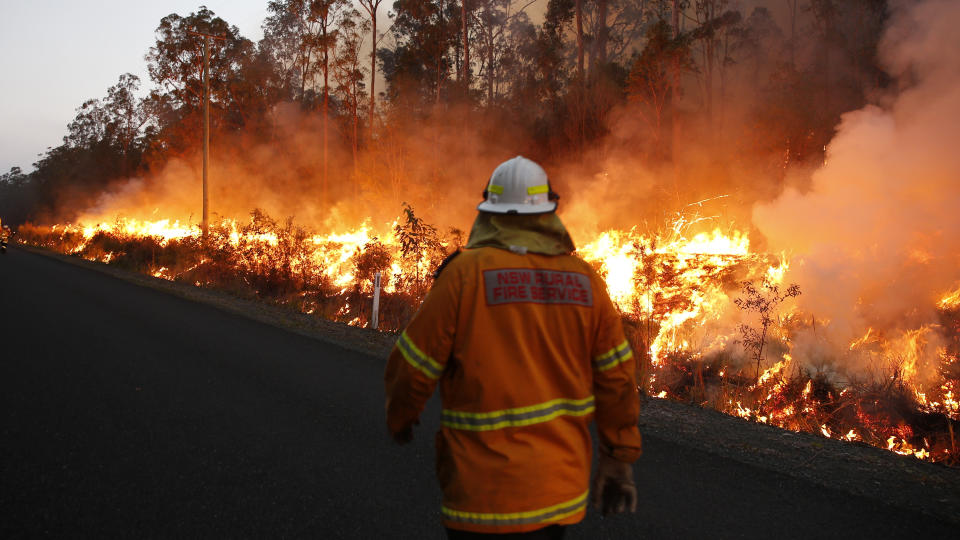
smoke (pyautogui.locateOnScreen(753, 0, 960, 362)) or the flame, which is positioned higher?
smoke (pyautogui.locateOnScreen(753, 0, 960, 362))

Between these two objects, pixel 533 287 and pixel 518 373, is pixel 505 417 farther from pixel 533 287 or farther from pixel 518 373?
pixel 533 287

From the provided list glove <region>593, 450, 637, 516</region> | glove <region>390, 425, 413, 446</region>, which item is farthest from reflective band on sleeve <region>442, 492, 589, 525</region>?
glove <region>390, 425, 413, 446</region>

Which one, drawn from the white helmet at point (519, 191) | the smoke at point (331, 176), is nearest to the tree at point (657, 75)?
the smoke at point (331, 176)

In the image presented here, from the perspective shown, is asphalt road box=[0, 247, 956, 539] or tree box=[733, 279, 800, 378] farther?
tree box=[733, 279, 800, 378]

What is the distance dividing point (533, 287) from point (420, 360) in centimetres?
41

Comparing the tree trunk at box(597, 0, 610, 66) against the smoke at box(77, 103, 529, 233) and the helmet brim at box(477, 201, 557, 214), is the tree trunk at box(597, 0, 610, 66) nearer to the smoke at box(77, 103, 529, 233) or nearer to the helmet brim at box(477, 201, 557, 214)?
the smoke at box(77, 103, 529, 233)

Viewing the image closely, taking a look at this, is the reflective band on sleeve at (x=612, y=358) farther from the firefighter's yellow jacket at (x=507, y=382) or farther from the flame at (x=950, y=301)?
the flame at (x=950, y=301)

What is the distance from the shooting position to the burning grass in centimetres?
694

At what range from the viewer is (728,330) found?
31.7 feet

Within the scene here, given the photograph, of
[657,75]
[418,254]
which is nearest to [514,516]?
[418,254]

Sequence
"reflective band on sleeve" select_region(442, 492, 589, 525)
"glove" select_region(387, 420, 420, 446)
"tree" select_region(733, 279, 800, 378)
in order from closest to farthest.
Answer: "reflective band on sleeve" select_region(442, 492, 589, 525) < "glove" select_region(387, 420, 420, 446) < "tree" select_region(733, 279, 800, 378)

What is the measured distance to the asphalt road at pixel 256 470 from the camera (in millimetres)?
3635

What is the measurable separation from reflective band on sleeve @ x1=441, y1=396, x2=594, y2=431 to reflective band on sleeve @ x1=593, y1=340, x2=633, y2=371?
199mm

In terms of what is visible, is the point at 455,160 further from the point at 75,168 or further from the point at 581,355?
the point at 75,168
